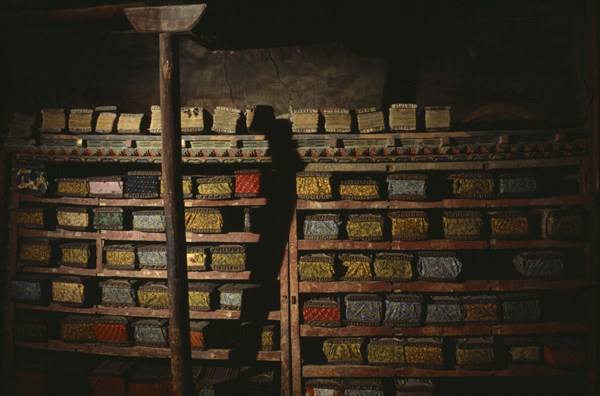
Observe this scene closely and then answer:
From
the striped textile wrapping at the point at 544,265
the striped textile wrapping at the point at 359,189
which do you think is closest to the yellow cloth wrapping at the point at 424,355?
the striped textile wrapping at the point at 544,265

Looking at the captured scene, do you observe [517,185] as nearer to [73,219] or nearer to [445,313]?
[445,313]

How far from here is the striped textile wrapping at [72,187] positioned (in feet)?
14.3

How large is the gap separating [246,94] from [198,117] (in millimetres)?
982

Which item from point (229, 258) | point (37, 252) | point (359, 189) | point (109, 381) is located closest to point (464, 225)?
point (359, 189)

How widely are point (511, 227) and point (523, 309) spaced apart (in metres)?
0.96

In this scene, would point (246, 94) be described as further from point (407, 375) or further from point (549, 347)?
point (549, 347)

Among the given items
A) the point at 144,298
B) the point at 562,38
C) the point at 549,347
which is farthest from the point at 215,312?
the point at 562,38

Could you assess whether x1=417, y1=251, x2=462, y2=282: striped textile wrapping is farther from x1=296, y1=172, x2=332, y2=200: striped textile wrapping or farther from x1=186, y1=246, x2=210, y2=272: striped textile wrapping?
x1=186, y1=246, x2=210, y2=272: striped textile wrapping

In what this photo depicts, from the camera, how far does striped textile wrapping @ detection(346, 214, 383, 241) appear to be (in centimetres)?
406

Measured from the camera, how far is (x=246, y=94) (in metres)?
4.84

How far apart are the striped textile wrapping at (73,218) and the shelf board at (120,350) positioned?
1.47 meters

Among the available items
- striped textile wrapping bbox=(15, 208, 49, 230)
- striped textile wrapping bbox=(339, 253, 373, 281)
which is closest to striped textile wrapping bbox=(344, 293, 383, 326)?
striped textile wrapping bbox=(339, 253, 373, 281)

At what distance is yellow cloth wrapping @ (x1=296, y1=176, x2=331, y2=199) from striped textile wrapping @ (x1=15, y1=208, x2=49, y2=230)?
3.23 meters

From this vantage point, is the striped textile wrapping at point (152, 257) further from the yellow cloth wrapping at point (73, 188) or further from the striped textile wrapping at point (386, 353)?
the striped textile wrapping at point (386, 353)
